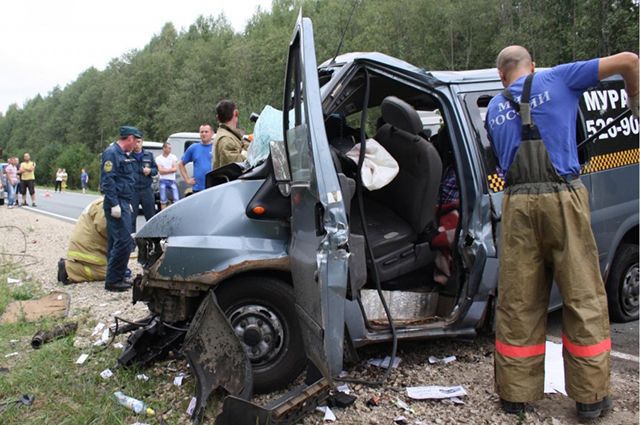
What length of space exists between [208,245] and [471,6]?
130 ft

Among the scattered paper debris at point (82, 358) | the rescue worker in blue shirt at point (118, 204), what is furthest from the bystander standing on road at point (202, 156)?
the scattered paper debris at point (82, 358)

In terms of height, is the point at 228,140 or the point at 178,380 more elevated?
the point at 228,140

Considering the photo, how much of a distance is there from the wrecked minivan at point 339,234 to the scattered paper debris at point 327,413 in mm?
264

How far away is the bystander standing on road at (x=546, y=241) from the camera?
9.34 ft

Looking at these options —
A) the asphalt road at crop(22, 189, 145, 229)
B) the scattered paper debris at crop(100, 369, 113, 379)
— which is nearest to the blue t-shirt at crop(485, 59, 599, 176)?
the scattered paper debris at crop(100, 369, 113, 379)

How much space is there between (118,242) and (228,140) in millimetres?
1692

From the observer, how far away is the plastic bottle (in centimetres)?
320

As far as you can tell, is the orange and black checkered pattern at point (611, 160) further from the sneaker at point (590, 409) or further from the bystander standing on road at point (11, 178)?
the bystander standing on road at point (11, 178)

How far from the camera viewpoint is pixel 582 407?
2902 millimetres

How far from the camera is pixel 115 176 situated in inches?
239

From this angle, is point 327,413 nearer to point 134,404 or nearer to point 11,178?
point 134,404

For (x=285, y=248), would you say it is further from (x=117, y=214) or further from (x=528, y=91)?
(x=117, y=214)

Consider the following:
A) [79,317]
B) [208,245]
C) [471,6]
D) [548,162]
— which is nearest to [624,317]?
[548,162]

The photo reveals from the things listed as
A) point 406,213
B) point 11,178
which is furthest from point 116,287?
point 11,178
